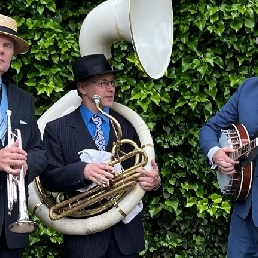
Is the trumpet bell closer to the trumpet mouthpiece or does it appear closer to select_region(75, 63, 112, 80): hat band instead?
the trumpet mouthpiece

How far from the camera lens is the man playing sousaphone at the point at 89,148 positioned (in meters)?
3.08

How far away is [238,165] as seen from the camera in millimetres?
3115

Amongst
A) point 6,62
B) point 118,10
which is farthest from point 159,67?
point 6,62

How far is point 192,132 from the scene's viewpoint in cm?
436

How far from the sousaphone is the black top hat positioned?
0.41 ft

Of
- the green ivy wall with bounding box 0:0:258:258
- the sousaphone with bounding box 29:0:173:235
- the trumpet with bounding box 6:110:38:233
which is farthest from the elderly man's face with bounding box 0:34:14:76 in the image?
the green ivy wall with bounding box 0:0:258:258

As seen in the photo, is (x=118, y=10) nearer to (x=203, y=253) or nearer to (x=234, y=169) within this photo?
(x=234, y=169)

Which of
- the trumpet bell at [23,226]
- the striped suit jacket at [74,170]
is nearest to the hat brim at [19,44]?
the striped suit jacket at [74,170]

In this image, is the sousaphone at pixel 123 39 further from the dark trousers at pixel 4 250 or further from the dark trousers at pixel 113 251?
the dark trousers at pixel 4 250

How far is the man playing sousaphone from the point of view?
121 inches

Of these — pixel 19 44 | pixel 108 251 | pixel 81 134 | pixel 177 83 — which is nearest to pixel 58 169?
pixel 81 134

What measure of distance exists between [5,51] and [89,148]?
2.36 ft

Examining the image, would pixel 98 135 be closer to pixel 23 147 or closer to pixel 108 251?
pixel 23 147

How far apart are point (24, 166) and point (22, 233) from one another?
14.7 inches
